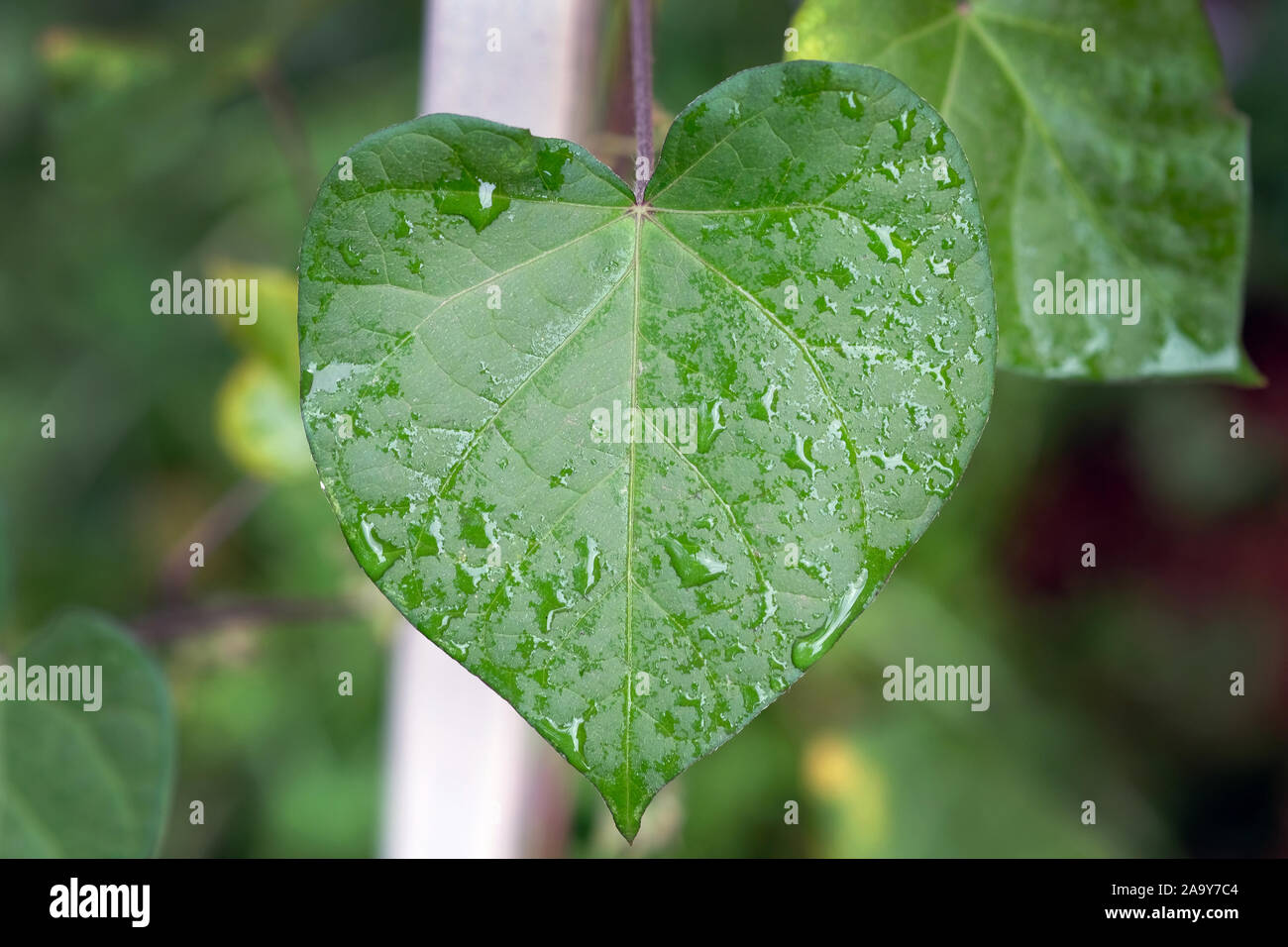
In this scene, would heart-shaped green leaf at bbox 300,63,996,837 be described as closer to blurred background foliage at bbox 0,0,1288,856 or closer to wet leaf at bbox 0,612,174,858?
wet leaf at bbox 0,612,174,858

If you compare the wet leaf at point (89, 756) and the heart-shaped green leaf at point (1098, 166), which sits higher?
the heart-shaped green leaf at point (1098, 166)

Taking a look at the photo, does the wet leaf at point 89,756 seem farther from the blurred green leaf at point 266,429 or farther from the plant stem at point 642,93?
the plant stem at point 642,93

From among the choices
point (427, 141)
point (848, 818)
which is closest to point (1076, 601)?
point (848, 818)

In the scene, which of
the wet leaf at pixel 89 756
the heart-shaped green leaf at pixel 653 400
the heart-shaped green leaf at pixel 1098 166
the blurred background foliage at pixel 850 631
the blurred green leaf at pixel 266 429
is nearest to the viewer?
the heart-shaped green leaf at pixel 653 400

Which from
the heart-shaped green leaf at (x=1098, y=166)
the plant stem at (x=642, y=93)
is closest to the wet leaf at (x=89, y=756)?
the plant stem at (x=642, y=93)

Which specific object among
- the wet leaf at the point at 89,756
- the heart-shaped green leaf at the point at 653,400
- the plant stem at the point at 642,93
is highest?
the plant stem at the point at 642,93

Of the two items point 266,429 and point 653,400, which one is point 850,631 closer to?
point 266,429
